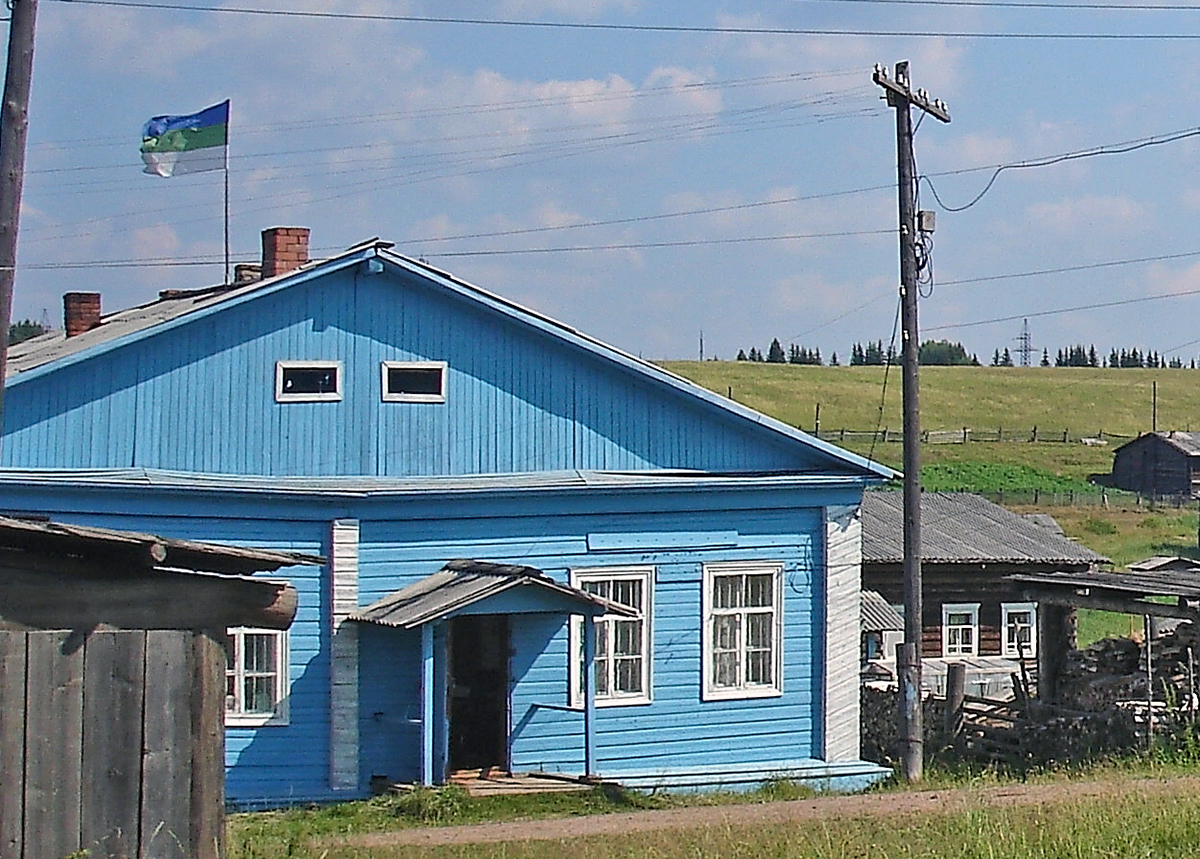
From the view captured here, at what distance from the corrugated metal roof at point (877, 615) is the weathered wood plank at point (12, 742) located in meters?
20.8

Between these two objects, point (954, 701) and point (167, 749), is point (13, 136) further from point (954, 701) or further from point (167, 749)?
point (954, 701)

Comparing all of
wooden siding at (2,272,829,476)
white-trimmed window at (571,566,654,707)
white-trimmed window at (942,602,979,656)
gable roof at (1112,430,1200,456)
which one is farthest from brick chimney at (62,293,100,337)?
gable roof at (1112,430,1200,456)

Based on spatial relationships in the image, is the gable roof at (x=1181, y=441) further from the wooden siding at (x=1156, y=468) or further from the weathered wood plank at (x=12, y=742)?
the weathered wood plank at (x=12, y=742)

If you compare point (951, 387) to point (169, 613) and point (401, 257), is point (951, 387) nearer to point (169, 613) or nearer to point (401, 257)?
point (401, 257)

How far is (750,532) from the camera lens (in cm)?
2039

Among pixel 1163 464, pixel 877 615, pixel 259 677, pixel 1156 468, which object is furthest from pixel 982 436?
pixel 259 677

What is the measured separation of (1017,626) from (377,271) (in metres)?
17.5

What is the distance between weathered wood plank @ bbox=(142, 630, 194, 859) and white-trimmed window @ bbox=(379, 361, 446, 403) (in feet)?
33.9

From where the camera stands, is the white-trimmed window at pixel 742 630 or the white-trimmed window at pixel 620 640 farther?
the white-trimmed window at pixel 742 630

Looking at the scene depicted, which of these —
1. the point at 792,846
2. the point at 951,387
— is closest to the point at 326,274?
the point at 792,846

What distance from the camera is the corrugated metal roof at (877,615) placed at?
28547 millimetres

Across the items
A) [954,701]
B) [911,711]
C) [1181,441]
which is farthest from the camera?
[1181,441]

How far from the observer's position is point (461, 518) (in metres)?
19.2

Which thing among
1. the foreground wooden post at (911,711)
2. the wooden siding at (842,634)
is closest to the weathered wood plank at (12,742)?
the foreground wooden post at (911,711)
